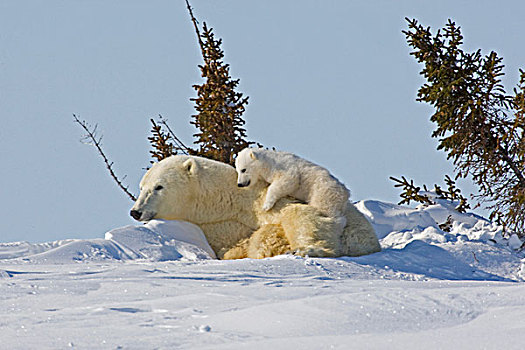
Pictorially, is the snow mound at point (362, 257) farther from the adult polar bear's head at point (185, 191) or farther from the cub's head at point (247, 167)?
the cub's head at point (247, 167)

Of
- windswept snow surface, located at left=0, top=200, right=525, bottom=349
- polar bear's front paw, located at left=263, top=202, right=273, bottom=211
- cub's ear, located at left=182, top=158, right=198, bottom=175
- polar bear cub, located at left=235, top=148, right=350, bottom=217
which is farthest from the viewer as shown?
cub's ear, located at left=182, top=158, right=198, bottom=175

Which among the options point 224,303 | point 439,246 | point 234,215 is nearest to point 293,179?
point 234,215

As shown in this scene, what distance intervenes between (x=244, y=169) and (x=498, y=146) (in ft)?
13.3

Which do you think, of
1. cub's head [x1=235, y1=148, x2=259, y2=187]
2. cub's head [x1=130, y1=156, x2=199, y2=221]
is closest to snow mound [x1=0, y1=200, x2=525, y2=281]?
cub's head [x1=130, y1=156, x2=199, y2=221]

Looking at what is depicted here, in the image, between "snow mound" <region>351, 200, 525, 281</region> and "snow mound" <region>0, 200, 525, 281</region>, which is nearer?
"snow mound" <region>0, 200, 525, 281</region>

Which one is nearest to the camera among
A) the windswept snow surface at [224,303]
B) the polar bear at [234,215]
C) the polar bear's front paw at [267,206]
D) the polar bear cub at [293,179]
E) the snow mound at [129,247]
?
A: the windswept snow surface at [224,303]

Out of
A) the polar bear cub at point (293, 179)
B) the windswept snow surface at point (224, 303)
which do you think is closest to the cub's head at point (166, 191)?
the windswept snow surface at point (224, 303)

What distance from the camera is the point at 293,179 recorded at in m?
6.70

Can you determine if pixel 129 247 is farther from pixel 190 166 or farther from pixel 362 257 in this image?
pixel 362 257

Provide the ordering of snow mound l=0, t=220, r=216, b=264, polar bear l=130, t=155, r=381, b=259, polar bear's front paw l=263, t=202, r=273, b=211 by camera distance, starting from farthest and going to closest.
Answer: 1. polar bear's front paw l=263, t=202, r=273, b=211
2. polar bear l=130, t=155, r=381, b=259
3. snow mound l=0, t=220, r=216, b=264

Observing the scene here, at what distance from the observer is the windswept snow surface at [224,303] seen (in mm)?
3098

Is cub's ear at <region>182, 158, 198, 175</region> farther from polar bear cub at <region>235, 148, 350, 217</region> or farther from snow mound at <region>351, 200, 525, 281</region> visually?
snow mound at <region>351, 200, 525, 281</region>

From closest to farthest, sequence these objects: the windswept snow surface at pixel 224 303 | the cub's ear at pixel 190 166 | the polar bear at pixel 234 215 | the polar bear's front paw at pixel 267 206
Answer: the windswept snow surface at pixel 224 303 → the polar bear at pixel 234 215 → the polar bear's front paw at pixel 267 206 → the cub's ear at pixel 190 166

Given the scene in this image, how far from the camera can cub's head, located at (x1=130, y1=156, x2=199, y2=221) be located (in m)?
6.87
